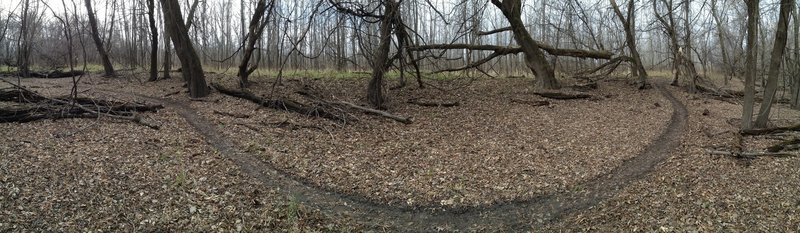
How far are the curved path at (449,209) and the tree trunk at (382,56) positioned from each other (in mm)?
4231

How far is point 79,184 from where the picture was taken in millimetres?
5508

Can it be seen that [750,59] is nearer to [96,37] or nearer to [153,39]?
[153,39]

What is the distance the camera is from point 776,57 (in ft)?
30.0

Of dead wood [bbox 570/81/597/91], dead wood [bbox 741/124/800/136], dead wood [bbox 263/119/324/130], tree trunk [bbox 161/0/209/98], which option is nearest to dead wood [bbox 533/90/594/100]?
dead wood [bbox 570/81/597/91]

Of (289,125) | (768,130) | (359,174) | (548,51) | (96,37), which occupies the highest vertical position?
(96,37)

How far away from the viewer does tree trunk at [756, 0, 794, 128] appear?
8.70m

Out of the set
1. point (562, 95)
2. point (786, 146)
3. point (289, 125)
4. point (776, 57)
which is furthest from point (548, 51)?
point (289, 125)

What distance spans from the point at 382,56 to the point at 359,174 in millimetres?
4634

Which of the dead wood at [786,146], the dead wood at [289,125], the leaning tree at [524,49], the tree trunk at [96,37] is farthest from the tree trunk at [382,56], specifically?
the tree trunk at [96,37]

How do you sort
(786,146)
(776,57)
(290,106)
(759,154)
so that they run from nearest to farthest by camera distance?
(759,154), (786,146), (776,57), (290,106)

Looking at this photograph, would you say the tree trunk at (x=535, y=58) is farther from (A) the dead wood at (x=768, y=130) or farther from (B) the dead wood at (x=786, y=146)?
(B) the dead wood at (x=786, y=146)

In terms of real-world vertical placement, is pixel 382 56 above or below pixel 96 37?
below

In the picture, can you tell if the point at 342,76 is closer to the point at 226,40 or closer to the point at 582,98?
the point at 582,98

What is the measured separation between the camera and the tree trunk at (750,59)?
8828 mm
